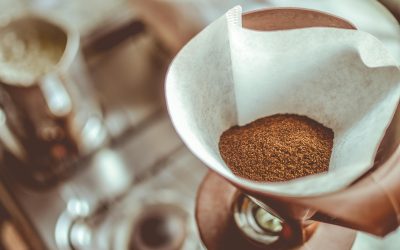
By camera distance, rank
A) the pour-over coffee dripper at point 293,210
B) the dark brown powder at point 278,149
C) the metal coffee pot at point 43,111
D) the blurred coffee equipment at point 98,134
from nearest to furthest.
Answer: the pour-over coffee dripper at point 293,210
the dark brown powder at point 278,149
the blurred coffee equipment at point 98,134
the metal coffee pot at point 43,111

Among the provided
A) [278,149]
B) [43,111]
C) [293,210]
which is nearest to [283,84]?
[278,149]

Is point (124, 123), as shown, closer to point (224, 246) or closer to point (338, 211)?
point (224, 246)

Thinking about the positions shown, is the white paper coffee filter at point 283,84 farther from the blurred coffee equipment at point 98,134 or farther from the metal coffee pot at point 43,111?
the metal coffee pot at point 43,111

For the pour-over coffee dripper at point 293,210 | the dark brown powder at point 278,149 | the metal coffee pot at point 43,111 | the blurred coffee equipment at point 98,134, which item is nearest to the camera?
the pour-over coffee dripper at point 293,210

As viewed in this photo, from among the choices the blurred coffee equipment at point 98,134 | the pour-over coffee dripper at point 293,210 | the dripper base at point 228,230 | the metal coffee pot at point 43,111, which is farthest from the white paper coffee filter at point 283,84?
the metal coffee pot at point 43,111

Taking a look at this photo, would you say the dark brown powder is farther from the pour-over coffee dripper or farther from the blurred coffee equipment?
the blurred coffee equipment

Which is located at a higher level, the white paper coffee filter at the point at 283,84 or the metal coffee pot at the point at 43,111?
the white paper coffee filter at the point at 283,84

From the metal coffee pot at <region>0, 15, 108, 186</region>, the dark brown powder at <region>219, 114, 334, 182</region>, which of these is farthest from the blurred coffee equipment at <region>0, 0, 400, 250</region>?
the dark brown powder at <region>219, 114, 334, 182</region>
